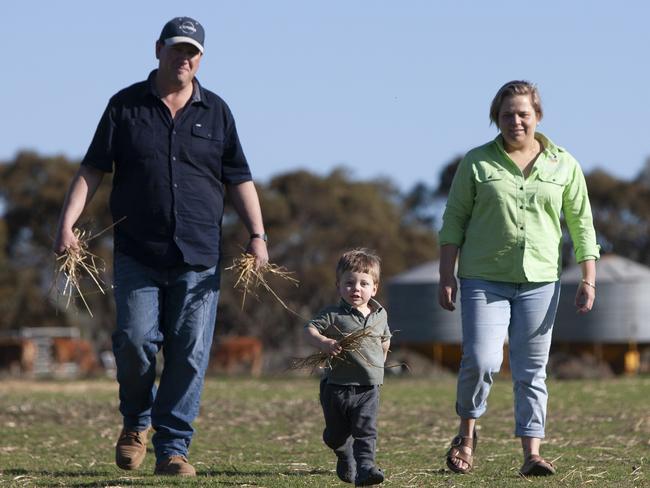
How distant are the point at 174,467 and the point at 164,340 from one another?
2.33ft

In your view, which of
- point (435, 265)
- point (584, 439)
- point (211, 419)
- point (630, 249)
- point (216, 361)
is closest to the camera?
point (584, 439)

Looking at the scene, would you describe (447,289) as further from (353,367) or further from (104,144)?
(104,144)

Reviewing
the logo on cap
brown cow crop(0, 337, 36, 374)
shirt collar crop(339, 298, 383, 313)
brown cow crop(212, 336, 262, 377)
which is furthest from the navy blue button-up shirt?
brown cow crop(0, 337, 36, 374)

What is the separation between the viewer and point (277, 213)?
50438 millimetres

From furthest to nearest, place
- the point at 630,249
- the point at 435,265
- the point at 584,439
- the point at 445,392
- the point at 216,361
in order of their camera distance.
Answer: the point at 630,249, the point at 216,361, the point at 435,265, the point at 445,392, the point at 584,439

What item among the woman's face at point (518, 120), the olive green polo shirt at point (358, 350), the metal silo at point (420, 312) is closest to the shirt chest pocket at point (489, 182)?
the woman's face at point (518, 120)

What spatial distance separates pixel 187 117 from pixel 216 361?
96.2ft

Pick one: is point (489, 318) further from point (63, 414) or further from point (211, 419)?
point (63, 414)

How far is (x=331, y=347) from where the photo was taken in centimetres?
640

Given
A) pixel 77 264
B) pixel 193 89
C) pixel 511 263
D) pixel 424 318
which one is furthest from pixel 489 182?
pixel 424 318

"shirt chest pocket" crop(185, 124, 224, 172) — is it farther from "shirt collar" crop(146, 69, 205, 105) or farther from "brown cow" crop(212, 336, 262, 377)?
"brown cow" crop(212, 336, 262, 377)

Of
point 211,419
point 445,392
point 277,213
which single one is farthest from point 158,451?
point 277,213

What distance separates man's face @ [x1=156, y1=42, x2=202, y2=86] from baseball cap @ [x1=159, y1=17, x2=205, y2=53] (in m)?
0.05

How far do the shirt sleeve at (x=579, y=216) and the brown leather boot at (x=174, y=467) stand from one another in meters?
2.37
